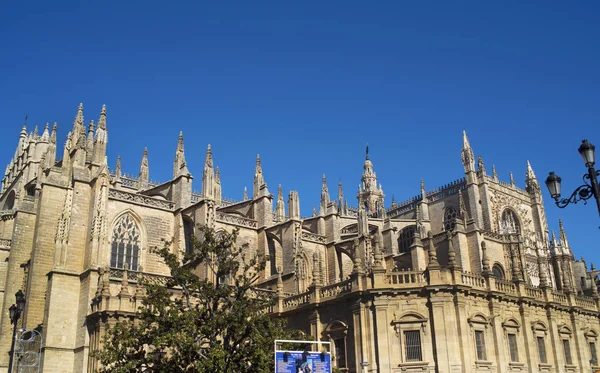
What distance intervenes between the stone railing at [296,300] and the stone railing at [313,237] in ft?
40.5

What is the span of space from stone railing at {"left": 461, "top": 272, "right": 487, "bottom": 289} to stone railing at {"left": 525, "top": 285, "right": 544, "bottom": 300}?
360 centimetres

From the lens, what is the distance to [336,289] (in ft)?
94.8

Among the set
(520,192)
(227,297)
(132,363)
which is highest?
(520,192)

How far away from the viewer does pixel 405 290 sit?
1046 inches

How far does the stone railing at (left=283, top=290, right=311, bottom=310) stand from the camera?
30.5m

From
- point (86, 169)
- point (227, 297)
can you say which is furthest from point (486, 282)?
point (86, 169)

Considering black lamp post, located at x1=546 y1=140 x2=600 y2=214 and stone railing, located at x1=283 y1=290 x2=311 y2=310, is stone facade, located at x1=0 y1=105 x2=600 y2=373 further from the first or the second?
black lamp post, located at x1=546 y1=140 x2=600 y2=214

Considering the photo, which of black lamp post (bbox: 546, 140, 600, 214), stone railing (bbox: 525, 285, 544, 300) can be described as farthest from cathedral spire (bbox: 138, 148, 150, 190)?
black lamp post (bbox: 546, 140, 600, 214)

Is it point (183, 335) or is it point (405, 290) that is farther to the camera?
point (405, 290)

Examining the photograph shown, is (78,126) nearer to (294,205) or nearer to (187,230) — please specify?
(187,230)

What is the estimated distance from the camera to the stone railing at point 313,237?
4462 cm

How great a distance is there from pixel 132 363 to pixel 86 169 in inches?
711

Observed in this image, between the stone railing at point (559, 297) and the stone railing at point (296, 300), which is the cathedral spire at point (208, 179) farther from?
the stone railing at point (559, 297)

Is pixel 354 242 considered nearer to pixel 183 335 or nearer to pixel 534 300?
pixel 534 300
